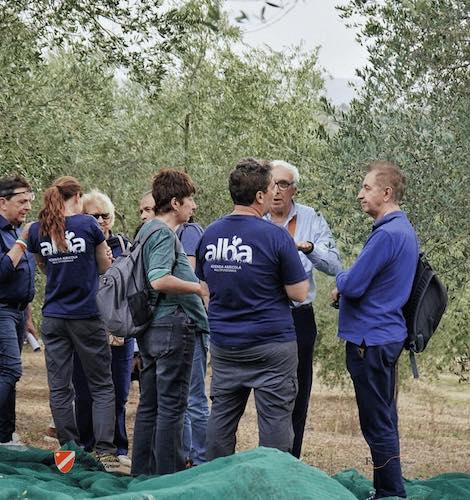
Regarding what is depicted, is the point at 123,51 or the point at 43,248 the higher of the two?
the point at 123,51

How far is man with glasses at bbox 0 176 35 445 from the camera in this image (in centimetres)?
832

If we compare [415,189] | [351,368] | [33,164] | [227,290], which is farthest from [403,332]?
[33,164]

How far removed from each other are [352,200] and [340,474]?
7.60 ft

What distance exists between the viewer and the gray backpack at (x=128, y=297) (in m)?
7.17

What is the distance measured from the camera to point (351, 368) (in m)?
6.81

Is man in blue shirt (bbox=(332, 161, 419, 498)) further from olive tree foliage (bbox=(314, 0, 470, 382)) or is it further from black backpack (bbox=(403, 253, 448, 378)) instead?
olive tree foliage (bbox=(314, 0, 470, 382))

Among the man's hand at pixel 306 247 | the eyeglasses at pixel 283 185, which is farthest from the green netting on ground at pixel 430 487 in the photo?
the eyeglasses at pixel 283 185

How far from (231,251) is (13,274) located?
2729 mm

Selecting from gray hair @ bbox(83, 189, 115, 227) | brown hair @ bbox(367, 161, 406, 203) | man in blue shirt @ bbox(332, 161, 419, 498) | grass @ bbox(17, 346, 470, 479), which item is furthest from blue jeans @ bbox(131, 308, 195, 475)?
grass @ bbox(17, 346, 470, 479)

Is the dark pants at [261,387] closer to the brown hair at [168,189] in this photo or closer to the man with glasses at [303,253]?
the man with glasses at [303,253]

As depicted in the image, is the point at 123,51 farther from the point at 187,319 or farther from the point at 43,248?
the point at 187,319

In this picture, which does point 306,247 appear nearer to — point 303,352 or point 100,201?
point 303,352

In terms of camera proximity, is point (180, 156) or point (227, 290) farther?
point (180, 156)

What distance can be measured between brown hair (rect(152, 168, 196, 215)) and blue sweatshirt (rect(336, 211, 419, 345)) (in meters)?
1.26
